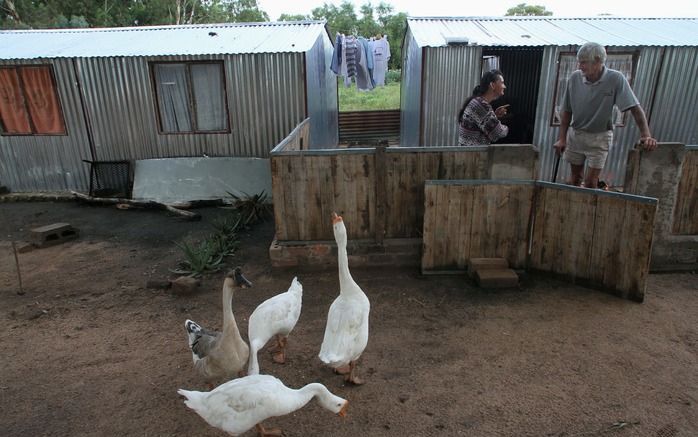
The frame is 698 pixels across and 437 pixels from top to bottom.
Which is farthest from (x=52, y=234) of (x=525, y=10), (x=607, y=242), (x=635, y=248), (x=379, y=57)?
(x=525, y=10)

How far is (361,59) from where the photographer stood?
39.8 ft

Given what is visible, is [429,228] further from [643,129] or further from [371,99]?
[371,99]

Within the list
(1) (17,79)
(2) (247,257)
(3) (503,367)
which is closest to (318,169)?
(2) (247,257)

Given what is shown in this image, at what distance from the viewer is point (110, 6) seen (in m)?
26.2

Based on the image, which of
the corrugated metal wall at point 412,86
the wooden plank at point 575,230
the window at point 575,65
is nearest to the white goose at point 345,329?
the wooden plank at point 575,230

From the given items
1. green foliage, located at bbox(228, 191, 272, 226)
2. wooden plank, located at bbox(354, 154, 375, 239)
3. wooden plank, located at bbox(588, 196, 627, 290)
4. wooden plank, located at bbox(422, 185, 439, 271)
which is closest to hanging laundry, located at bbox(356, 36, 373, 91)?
green foliage, located at bbox(228, 191, 272, 226)

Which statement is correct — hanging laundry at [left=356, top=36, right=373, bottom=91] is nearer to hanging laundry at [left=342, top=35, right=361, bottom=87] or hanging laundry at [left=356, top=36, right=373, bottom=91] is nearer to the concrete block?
hanging laundry at [left=342, top=35, right=361, bottom=87]

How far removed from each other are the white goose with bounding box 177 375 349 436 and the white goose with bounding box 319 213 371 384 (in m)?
0.45

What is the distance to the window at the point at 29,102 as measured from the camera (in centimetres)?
958

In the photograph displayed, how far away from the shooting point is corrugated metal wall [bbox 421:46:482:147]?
8.59m

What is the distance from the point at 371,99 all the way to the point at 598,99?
70.7ft

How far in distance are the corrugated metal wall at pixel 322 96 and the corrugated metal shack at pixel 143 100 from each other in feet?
0.49

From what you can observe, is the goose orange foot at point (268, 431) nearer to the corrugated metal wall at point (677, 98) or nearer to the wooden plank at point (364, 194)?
the wooden plank at point (364, 194)

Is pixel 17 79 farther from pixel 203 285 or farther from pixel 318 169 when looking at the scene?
pixel 318 169
